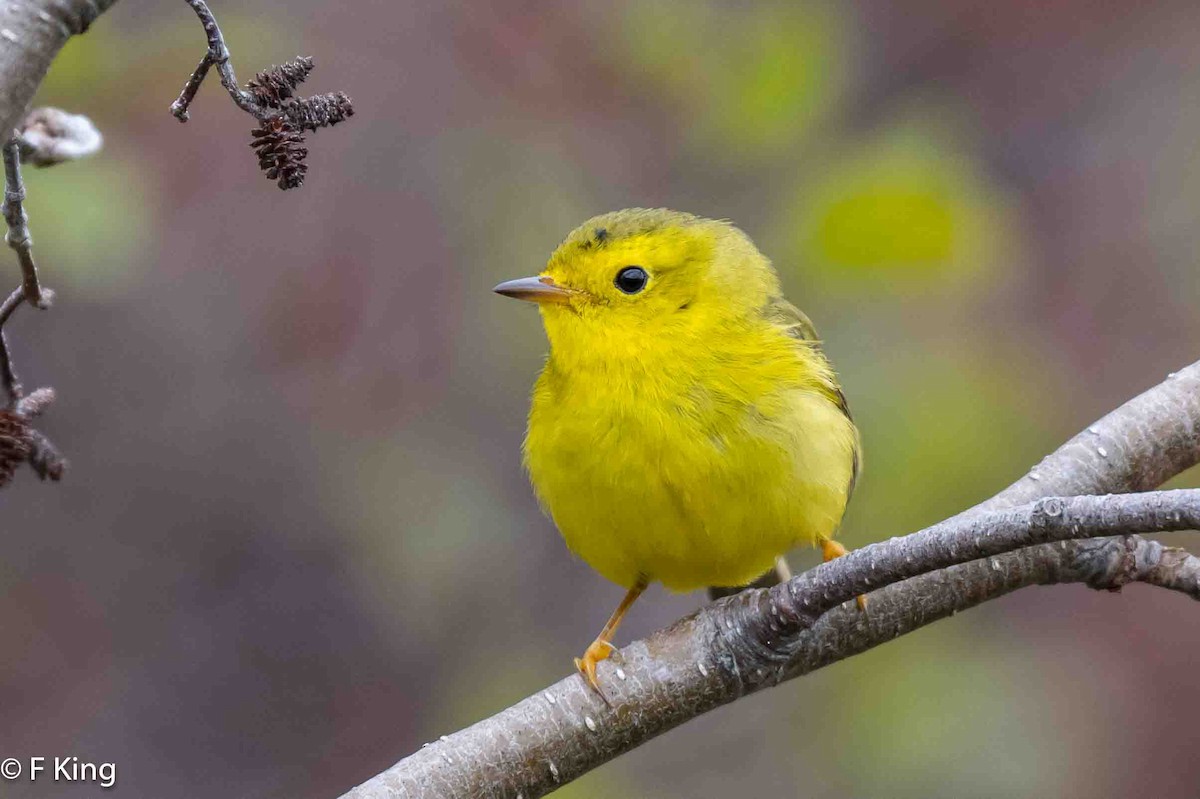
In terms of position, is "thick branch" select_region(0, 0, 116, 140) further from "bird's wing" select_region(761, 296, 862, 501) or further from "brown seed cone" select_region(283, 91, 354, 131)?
"bird's wing" select_region(761, 296, 862, 501)

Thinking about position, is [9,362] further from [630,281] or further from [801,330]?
[801,330]

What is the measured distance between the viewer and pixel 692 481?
3.67 m

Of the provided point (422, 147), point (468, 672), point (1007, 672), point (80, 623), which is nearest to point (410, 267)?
point (422, 147)

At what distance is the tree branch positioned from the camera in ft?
9.41

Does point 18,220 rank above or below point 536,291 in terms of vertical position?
below

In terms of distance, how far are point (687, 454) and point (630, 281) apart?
72 centimetres

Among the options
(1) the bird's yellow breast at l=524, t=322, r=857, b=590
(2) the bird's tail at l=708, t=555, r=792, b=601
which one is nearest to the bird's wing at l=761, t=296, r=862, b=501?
(1) the bird's yellow breast at l=524, t=322, r=857, b=590

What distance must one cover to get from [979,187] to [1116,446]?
1.58 meters

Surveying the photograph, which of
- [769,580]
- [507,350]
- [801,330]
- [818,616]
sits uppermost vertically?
[507,350]

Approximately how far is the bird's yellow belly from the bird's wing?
0.35 m

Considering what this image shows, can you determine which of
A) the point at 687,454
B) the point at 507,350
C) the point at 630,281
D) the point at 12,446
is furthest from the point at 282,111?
the point at 507,350

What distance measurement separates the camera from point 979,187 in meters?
5.04

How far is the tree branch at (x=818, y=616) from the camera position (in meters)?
2.87

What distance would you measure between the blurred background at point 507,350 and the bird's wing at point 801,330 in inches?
15.5
